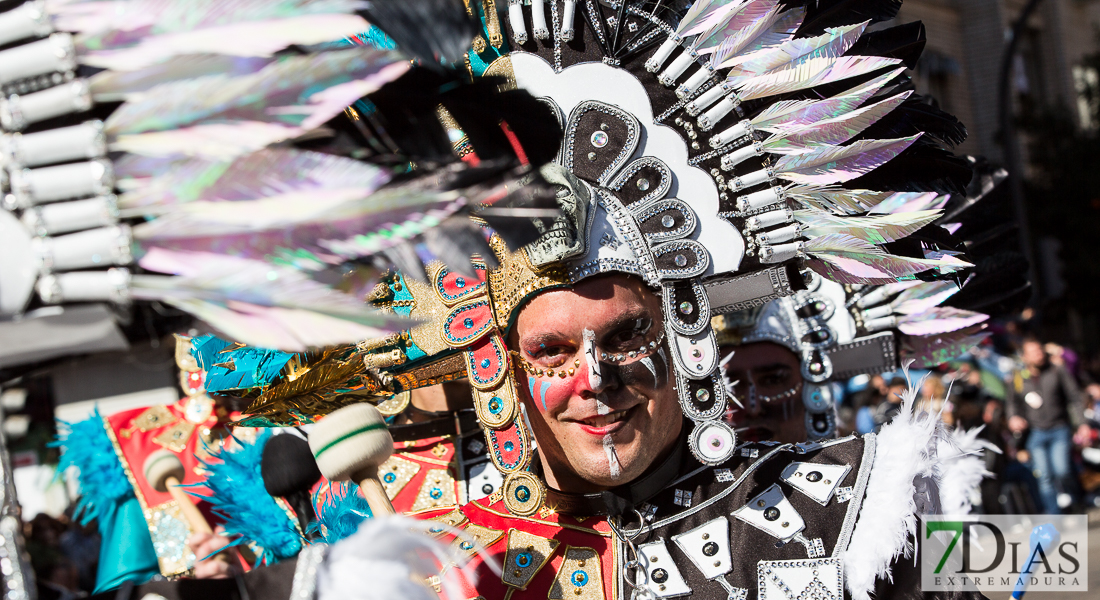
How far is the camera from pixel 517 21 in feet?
8.61

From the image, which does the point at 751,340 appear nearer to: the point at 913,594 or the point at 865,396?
the point at 913,594

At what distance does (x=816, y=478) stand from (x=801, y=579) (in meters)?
0.30

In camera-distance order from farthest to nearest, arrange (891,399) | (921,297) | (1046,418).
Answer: (1046,418), (891,399), (921,297)

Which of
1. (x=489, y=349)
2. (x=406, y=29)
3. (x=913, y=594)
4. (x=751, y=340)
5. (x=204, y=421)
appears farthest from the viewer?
(x=751, y=340)

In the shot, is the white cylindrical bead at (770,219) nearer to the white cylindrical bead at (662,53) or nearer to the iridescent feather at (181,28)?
the white cylindrical bead at (662,53)

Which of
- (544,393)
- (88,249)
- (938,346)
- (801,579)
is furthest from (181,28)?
(938,346)

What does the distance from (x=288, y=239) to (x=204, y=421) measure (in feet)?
9.24

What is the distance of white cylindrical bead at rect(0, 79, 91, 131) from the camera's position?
1432 mm

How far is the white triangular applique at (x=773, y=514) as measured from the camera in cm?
258

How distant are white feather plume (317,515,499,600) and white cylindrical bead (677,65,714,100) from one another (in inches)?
62.4

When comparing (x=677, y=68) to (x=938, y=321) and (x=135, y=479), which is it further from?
(x=135, y=479)

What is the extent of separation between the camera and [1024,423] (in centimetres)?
959

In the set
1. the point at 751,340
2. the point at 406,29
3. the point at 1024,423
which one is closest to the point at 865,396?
the point at 1024,423

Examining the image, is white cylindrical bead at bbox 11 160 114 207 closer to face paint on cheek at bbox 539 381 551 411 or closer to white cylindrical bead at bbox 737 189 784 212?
face paint on cheek at bbox 539 381 551 411
